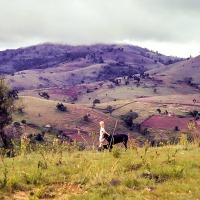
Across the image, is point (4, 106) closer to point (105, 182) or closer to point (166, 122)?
point (105, 182)

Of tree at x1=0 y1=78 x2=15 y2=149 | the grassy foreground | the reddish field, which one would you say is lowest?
the reddish field

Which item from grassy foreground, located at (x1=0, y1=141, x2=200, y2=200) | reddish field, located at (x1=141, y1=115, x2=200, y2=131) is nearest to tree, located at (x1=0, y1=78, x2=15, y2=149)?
grassy foreground, located at (x1=0, y1=141, x2=200, y2=200)

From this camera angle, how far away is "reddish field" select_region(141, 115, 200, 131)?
9571cm

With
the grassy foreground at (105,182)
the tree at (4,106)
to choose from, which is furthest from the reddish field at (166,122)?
the grassy foreground at (105,182)

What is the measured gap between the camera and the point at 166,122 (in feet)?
327

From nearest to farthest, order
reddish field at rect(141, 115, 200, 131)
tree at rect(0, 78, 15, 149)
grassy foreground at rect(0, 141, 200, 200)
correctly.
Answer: grassy foreground at rect(0, 141, 200, 200) < tree at rect(0, 78, 15, 149) < reddish field at rect(141, 115, 200, 131)

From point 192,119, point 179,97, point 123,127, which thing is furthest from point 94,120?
point 179,97

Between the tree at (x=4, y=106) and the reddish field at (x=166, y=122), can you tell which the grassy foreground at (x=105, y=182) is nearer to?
the tree at (x=4, y=106)

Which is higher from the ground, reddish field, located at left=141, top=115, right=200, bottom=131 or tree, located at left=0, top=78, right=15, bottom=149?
tree, located at left=0, top=78, right=15, bottom=149

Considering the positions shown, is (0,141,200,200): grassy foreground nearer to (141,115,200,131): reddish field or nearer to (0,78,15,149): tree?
(0,78,15,149): tree

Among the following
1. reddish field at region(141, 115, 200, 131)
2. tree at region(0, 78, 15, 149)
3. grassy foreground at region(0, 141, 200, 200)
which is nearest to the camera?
grassy foreground at region(0, 141, 200, 200)

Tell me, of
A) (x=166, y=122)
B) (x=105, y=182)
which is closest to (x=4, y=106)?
(x=105, y=182)

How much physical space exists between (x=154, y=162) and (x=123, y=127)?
76.8 meters

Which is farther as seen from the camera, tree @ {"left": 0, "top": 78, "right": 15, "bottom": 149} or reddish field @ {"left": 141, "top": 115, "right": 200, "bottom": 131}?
reddish field @ {"left": 141, "top": 115, "right": 200, "bottom": 131}
